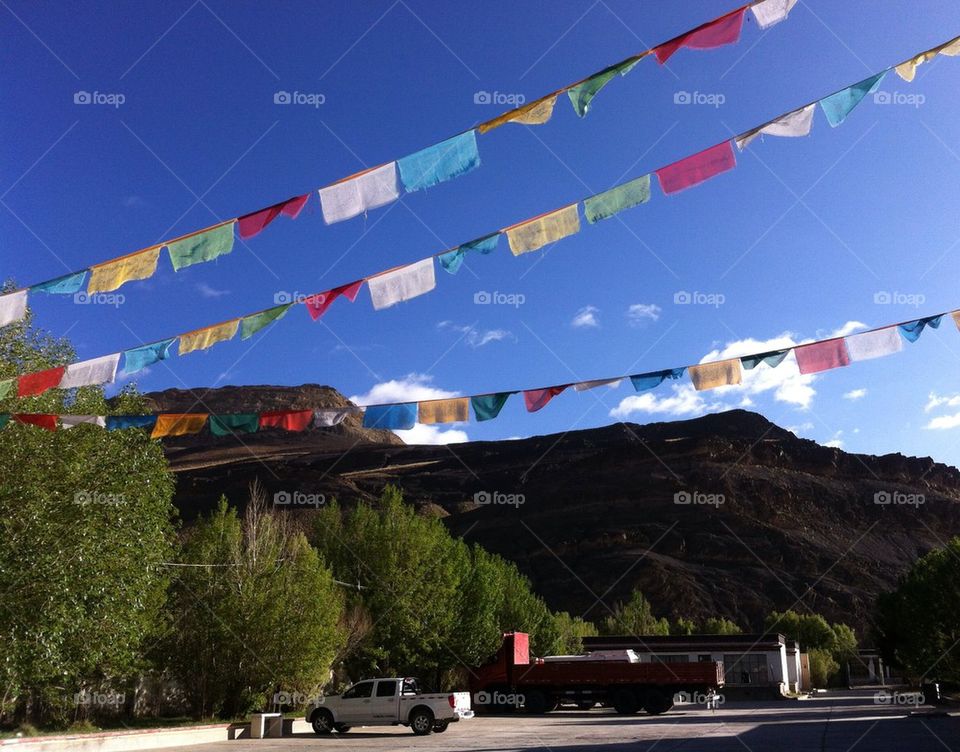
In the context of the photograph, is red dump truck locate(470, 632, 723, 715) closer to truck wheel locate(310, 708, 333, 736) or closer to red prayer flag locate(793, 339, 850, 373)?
truck wheel locate(310, 708, 333, 736)

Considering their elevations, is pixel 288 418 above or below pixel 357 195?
below

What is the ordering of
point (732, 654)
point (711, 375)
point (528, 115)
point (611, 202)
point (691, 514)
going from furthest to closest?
point (691, 514) < point (732, 654) < point (711, 375) < point (611, 202) < point (528, 115)

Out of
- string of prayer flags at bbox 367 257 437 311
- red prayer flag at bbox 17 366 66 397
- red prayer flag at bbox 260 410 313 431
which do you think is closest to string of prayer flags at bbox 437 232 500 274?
string of prayer flags at bbox 367 257 437 311

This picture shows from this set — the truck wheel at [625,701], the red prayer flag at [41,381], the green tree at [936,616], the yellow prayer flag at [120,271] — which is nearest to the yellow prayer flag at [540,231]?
the yellow prayer flag at [120,271]

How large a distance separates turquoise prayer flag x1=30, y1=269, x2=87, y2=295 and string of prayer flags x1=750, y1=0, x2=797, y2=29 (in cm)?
866

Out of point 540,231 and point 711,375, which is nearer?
point 540,231

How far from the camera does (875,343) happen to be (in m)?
12.9

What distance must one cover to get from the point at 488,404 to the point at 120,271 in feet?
19.0

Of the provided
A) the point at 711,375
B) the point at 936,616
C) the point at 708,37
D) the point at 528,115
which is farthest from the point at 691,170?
the point at 936,616

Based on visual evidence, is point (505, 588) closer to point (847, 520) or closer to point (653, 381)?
point (653, 381)

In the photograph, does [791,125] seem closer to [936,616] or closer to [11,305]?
Result: [11,305]

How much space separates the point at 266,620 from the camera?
28516mm

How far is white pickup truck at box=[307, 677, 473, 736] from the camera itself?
25.2 meters

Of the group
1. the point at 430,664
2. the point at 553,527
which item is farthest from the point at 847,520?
the point at 430,664
